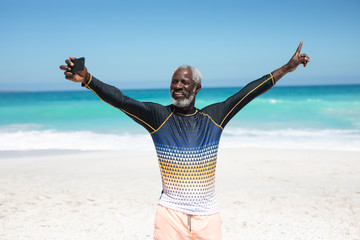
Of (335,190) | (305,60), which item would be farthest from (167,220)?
(335,190)

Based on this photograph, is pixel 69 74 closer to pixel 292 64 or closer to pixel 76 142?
pixel 292 64

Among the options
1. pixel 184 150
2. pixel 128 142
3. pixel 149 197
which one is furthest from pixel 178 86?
pixel 128 142

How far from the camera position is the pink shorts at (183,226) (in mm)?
2234

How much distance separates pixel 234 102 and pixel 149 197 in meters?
4.47

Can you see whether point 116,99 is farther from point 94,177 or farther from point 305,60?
point 94,177

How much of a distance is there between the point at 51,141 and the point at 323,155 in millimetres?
11102

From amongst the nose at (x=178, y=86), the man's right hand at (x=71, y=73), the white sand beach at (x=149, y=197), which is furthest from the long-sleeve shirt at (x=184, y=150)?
the white sand beach at (x=149, y=197)

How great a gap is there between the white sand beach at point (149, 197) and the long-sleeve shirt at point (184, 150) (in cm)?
283

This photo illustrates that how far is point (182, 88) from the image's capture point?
226 centimetres

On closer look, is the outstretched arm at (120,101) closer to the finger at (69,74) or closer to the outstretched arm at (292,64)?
the finger at (69,74)

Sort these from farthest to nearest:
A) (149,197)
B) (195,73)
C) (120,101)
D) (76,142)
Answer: (76,142) → (149,197) → (195,73) → (120,101)

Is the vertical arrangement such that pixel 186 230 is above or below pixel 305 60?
below

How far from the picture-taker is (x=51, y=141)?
1560cm

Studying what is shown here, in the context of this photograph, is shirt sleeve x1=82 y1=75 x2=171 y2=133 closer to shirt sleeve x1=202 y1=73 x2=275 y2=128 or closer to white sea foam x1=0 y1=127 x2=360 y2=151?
shirt sleeve x1=202 y1=73 x2=275 y2=128
